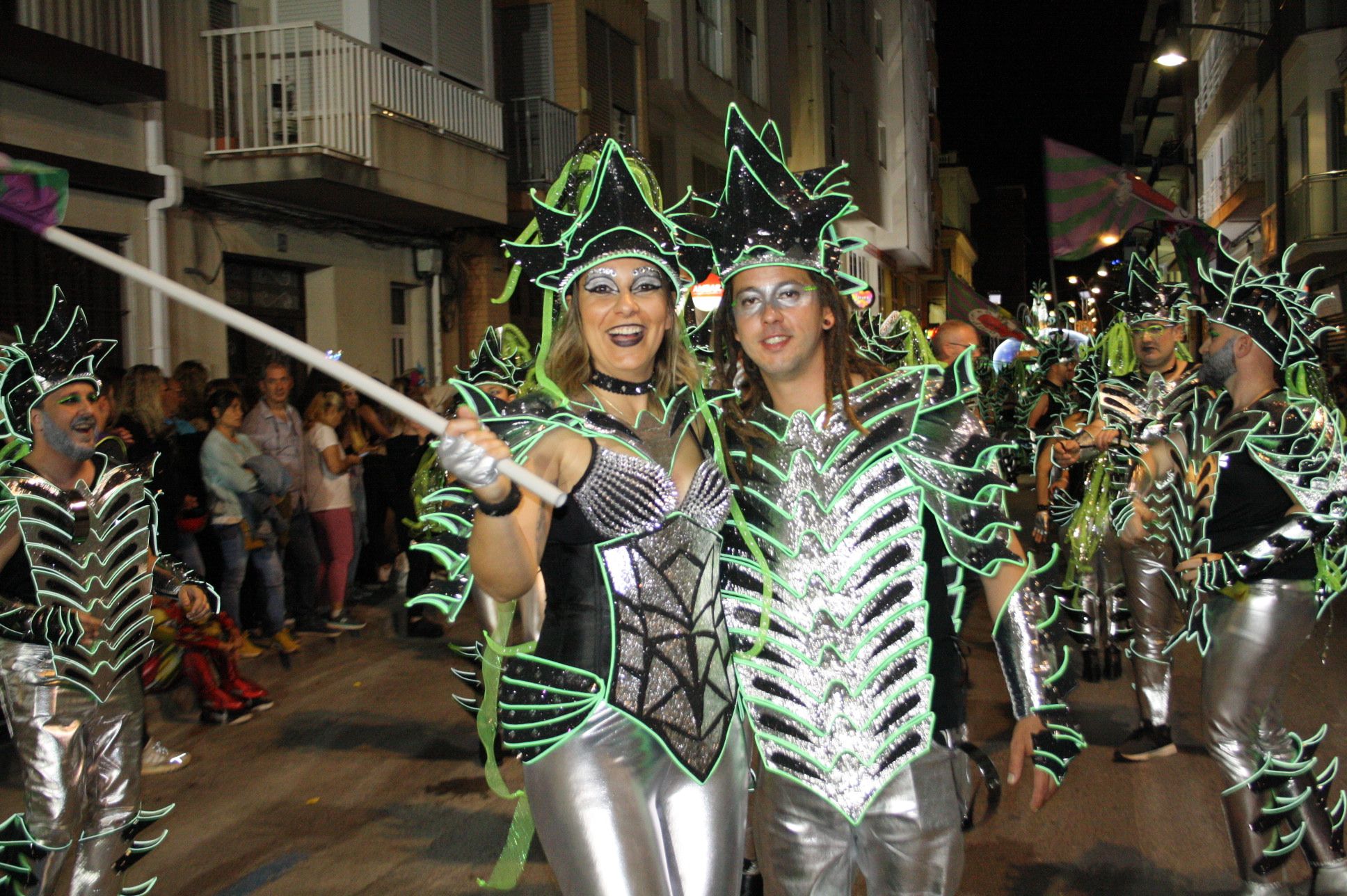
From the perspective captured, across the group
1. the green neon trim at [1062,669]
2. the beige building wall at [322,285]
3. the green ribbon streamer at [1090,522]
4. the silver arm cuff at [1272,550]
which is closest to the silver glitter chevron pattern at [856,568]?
the green neon trim at [1062,669]

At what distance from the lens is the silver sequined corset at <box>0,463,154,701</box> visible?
4418 mm

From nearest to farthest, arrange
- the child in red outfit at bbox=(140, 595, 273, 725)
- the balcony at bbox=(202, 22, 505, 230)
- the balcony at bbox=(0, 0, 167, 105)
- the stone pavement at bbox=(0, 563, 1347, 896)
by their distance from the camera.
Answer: the stone pavement at bbox=(0, 563, 1347, 896) < the child in red outfit at bbox=(140, 595, 273, 725) < the balcony at bbox=(0, 0, 167, 105) < the balcony at bbox=(202, 22, 505, 230)

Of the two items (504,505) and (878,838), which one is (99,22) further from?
(878,838)

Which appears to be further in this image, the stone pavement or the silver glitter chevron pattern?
the stone pavement

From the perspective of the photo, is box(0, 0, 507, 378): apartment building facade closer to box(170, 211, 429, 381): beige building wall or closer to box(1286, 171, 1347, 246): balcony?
box(170, 211, 429, 381): beige building wall

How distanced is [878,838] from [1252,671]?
7.56ft

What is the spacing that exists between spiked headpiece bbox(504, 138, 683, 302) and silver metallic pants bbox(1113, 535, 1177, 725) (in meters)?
4.66

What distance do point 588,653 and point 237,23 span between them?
42.7 ft

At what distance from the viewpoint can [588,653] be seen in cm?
282

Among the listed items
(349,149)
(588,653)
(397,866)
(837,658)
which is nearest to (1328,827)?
(837,658)

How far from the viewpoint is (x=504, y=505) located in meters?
2.50

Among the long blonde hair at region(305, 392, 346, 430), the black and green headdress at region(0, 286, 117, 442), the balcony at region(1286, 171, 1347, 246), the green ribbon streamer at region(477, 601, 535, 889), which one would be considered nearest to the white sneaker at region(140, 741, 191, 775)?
the black and green headdress at region(0, 286, 117, 442)

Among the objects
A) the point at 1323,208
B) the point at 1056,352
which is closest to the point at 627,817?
the point at 1056,352

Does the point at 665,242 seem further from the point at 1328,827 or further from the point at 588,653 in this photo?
the point at 1328,827
